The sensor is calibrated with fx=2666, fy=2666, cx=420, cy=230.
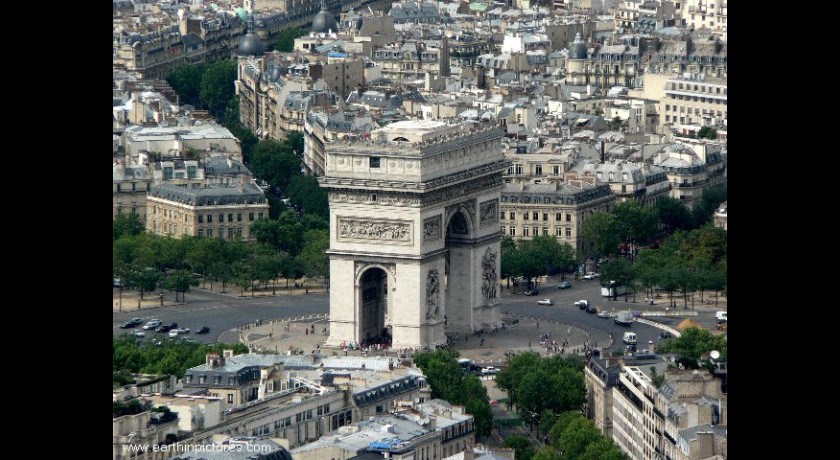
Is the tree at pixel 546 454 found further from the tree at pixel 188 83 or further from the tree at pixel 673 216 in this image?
the tree at pixel 188 83

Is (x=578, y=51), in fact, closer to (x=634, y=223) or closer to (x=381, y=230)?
(x=634, y=223)

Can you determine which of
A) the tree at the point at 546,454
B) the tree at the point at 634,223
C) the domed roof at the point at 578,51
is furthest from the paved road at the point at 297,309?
the domed roof at the point at 578,51

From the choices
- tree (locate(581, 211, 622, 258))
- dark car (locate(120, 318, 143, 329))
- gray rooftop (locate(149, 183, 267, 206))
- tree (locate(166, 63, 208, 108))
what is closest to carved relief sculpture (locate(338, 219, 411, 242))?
dark car (locate(120, 318, 143, 329))

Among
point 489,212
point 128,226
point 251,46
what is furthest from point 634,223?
point 251,46
